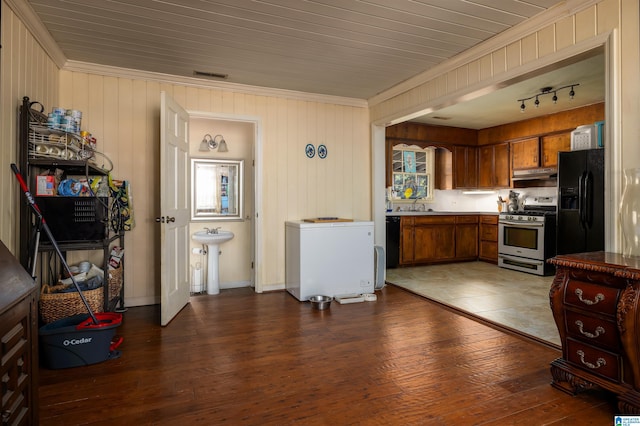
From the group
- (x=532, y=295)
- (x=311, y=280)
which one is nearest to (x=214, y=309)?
(x=311, y=280)

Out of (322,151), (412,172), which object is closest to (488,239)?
(412,172)

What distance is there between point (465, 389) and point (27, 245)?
3190mm

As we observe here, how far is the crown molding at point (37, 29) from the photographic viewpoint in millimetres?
2434

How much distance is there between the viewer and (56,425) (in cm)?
176

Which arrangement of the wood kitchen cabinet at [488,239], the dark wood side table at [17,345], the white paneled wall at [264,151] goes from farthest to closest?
the wood kitchen cabinet at [488,239]
the white paneled wall at [264,151]
the dark wood side table at [17,345]

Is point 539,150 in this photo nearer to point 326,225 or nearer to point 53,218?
point 326,225

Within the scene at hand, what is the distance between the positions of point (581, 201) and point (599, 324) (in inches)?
123

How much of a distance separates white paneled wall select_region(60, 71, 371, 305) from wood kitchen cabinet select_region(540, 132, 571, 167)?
306cm

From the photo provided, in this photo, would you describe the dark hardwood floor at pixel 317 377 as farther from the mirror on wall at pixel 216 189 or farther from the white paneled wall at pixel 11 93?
the mirror on wall at pixel 216 189

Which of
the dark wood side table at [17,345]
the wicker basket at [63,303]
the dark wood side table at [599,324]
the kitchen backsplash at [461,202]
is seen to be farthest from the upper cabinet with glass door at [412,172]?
the dark wood side table at [17,345]

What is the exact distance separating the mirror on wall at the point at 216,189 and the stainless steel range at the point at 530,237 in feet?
14.2

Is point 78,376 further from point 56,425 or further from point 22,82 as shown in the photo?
point 22,82

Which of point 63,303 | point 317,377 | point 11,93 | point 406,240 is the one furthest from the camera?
point 406,240

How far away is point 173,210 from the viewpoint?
11.1 ft
